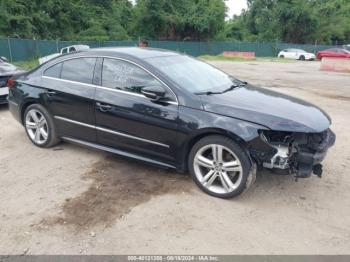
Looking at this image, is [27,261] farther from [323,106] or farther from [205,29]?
[205,29]

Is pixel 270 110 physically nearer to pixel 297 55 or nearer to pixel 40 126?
pixel 40 126

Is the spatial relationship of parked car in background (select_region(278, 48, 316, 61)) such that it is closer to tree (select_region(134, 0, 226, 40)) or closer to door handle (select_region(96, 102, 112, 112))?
tree (select_region(134, 0, 226, 40))

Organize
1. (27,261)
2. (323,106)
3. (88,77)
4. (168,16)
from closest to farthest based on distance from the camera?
(27,261), (88,77), (323,106), (168,16)

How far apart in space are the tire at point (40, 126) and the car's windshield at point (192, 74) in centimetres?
191

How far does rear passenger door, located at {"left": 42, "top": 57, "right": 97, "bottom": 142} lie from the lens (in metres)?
5.12

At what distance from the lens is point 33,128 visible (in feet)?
19.4

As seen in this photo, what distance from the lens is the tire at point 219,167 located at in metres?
4.07

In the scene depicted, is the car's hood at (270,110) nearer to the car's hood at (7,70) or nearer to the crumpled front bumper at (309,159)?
the crumpled front bumper at (309,159)

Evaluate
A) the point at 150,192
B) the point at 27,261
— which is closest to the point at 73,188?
the point at 150,192

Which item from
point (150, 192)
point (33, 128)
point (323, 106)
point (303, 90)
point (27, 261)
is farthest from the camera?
point (303, 90)

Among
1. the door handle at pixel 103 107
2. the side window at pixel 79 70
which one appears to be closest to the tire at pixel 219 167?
the door handle at pixel 103 107

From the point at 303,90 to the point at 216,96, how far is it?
932 cm

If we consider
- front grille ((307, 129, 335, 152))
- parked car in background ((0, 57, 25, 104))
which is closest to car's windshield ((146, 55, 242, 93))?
front grille ((307, 129, 335, 152))

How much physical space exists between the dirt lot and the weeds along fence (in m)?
22.2
